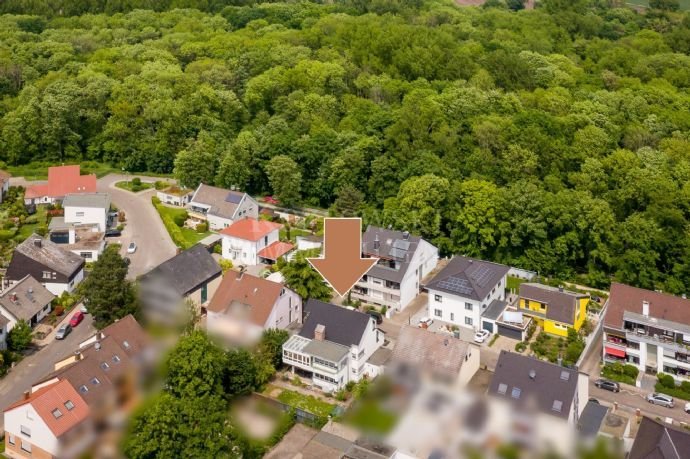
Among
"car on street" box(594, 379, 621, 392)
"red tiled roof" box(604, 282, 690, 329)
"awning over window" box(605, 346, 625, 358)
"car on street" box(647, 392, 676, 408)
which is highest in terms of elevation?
"red tiled roof" box(604, 282, 690, 329)

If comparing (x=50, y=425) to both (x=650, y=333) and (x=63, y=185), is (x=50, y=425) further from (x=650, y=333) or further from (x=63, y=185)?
(x=63, y=185)

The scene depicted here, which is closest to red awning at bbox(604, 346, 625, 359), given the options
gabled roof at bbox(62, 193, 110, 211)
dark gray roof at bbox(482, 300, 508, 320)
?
dark gray roof at bbox(482, 300, 508, 320)

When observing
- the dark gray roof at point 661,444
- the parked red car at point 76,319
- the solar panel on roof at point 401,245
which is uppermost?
the dark gray roof at point 661,444

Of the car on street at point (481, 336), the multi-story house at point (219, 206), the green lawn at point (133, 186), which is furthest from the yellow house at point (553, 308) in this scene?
the green lawn at point (133, 186)

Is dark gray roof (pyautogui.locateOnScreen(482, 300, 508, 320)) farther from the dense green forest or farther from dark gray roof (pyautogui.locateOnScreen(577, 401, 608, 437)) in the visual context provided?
dark gray roof (pyautogui.locateOnScreen(577, 401, 608, 437))

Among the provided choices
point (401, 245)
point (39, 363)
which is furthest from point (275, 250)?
point (39, 363)

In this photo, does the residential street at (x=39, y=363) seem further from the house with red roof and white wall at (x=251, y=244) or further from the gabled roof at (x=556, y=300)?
the gabled roof at (x=556, y=300)
